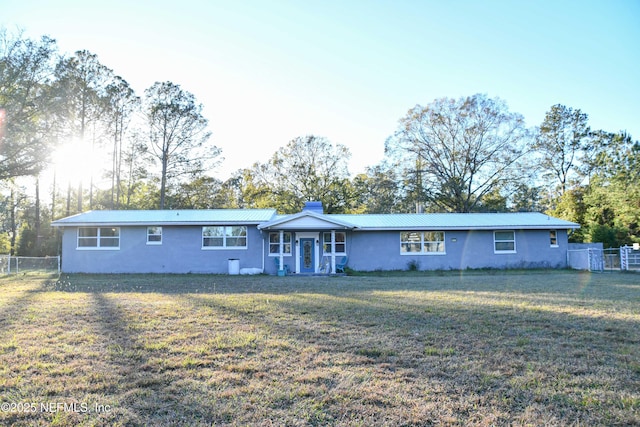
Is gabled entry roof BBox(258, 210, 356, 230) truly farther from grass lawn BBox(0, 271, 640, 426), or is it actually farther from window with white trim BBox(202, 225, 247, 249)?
grass lawn BBox(0, 271, 640, 426)

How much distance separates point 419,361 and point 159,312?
202 inches

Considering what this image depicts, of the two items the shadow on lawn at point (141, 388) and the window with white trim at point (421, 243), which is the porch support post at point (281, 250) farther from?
the shadow on lawn at point (141, 388)

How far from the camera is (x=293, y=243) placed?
19625mm

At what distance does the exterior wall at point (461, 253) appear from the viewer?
20219 mm

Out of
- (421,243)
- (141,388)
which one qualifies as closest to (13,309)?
(141,388)

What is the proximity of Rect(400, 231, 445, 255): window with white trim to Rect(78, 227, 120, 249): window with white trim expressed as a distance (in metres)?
13.6

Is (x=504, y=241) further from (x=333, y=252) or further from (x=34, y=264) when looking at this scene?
(x=34, y=264)

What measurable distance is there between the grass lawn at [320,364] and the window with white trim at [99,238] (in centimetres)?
1186

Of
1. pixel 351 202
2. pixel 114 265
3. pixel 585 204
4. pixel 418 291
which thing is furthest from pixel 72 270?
pixel 585 204

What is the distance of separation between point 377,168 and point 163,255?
2013 cm

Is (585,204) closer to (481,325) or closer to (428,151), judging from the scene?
(428,151)

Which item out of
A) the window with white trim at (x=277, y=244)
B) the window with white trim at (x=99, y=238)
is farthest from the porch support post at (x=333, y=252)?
the window with white trim at (x=99, y=238)

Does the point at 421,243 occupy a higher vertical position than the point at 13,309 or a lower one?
higher

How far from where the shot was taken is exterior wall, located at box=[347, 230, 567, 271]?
2022 centimetres
